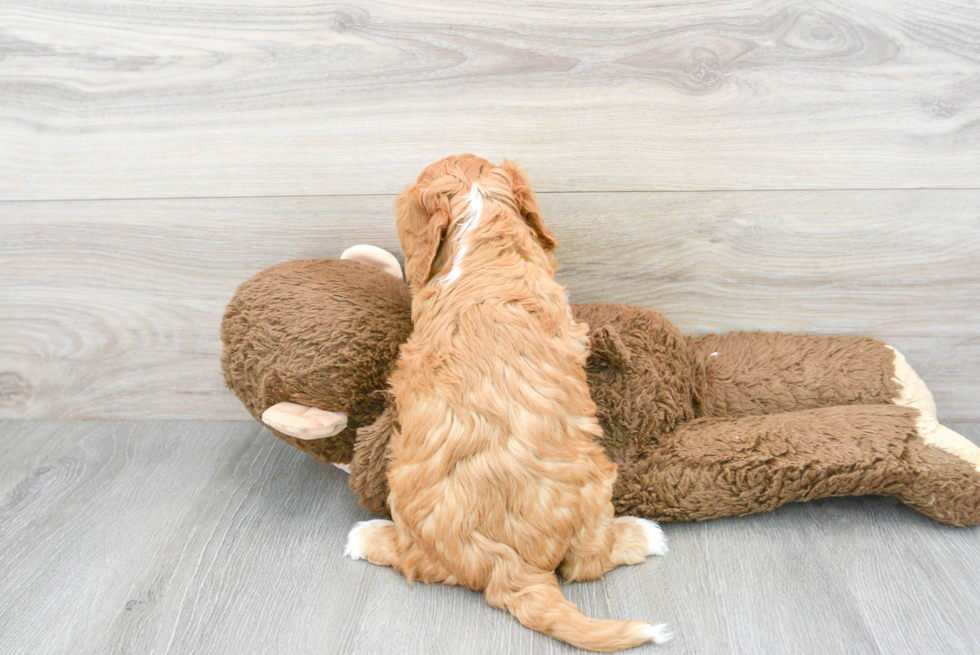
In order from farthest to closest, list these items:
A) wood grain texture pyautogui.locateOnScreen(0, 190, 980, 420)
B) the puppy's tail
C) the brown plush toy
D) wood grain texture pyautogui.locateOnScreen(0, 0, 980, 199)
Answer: wood grain texture pyautogui.locateOnScreen(0, 190, 980, 420)
wood grain texture pyautogui.locateOnScreen(0, 0, 980, 199)
the brown plush toy
the puppy's tail

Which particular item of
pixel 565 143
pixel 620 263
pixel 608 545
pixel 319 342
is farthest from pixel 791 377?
pixel 319 342

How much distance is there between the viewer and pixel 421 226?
42.8 inches

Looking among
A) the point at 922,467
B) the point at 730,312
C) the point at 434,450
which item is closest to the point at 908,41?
the point at 730,312

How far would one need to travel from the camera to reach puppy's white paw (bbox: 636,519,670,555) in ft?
3.76

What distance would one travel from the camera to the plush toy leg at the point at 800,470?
1.15 metres

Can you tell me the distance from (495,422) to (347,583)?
0.38 meters

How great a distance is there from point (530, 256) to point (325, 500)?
0.64 meters

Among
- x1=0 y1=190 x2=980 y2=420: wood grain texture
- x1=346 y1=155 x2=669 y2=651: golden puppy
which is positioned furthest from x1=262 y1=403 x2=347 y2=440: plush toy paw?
x1=0 y1=190 x2=980 y2=420: wood grain texture

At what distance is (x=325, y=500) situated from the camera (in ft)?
4.40

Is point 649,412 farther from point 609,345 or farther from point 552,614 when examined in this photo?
point 552,614

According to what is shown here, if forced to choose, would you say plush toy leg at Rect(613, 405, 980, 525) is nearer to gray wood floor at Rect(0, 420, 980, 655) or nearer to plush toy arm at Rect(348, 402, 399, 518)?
gray wood floor at Rect(0, 420, 980, 655)

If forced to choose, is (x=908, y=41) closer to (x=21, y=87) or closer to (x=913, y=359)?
(x=913, y=359)

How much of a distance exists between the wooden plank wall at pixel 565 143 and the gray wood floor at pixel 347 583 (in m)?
0.42

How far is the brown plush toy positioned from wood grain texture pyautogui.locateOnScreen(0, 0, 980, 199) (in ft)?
0.89
